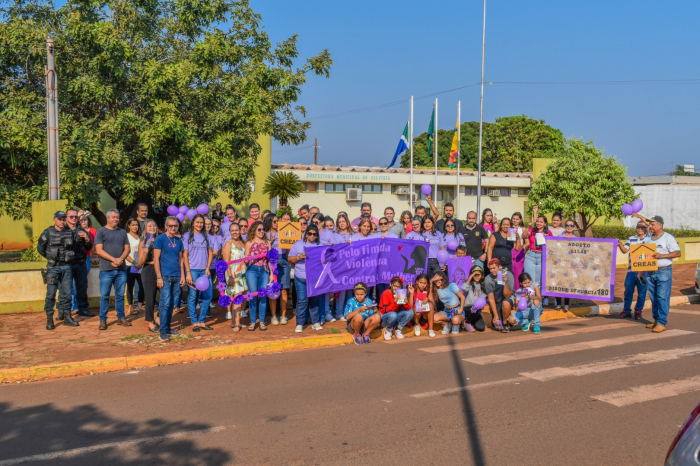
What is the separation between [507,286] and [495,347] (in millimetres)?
1526

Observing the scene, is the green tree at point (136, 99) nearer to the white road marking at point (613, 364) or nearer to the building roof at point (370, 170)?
the white road marking at point (613, 364)

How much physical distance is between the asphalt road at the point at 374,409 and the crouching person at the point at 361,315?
46cm

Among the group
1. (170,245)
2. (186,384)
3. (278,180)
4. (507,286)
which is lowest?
(186,384)

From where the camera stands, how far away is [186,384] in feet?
23.8

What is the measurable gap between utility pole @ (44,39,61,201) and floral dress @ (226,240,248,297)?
4426 mm

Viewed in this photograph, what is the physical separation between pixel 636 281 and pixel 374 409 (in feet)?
24.4

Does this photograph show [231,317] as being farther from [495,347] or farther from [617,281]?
[617,281]

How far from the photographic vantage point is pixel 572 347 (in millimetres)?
9117

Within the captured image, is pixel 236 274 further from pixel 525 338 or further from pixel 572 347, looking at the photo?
pixel 572 347

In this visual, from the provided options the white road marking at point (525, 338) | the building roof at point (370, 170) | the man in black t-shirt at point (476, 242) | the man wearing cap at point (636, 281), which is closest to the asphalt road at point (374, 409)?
the white road marking at point (525, 338)

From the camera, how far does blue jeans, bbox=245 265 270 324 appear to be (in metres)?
10.0

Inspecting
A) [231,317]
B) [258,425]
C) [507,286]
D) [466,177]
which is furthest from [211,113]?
[466,177]

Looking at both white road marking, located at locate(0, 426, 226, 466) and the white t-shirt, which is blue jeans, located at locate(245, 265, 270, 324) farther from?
the white t-shirt

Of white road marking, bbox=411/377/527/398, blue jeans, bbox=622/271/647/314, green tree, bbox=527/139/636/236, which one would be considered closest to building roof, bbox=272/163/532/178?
green tree, bbox=527/139/636/236
